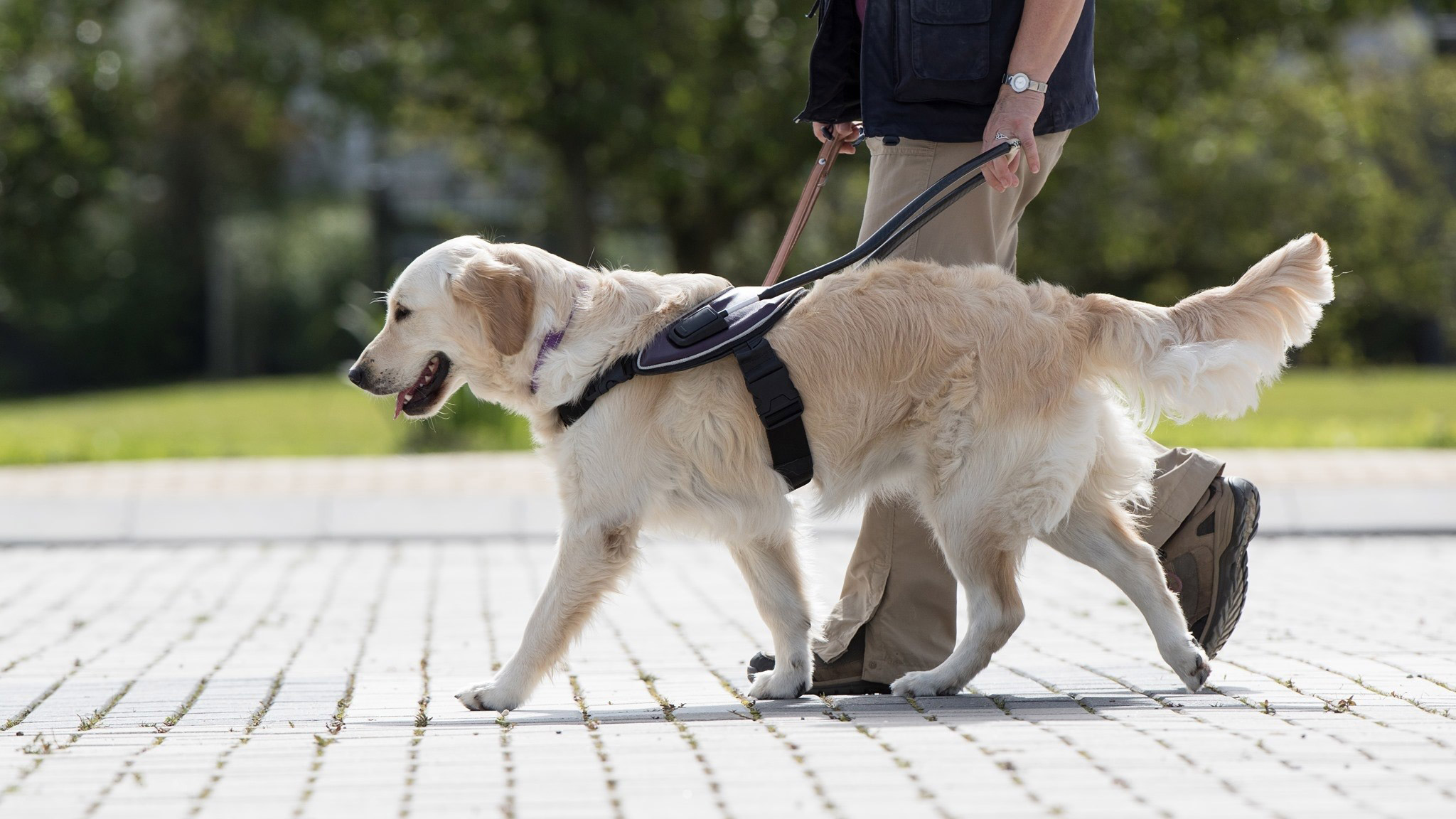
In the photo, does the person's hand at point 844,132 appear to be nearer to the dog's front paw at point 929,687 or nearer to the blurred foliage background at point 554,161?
the dog's front paw at point 929,687

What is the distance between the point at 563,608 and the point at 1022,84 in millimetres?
1934

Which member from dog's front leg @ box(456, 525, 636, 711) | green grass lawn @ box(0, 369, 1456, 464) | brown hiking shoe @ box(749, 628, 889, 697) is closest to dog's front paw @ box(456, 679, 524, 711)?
dog's front leg @ box(456, 525, 636, 711)

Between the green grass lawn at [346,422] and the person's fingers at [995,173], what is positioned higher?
the person's fingers at [995,173]

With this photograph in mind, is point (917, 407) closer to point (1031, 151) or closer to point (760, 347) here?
point (760, 347)

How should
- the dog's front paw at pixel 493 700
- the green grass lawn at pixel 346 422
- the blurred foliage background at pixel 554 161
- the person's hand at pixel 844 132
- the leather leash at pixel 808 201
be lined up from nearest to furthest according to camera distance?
the dog's front paw at pixel 493 700 → the leather leash at pixel 808 201 → the person's hand at pixel 844 132 → the green grass lawn at pixel 346 422 → the blurred foliage background at pixel 554 161

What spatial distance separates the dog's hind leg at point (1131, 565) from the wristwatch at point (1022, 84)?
1.16 metres

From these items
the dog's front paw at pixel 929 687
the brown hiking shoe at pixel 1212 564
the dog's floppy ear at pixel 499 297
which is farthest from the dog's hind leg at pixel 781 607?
the brown hiking shoe at pixel 1212 564

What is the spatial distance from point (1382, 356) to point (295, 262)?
22.0 meters

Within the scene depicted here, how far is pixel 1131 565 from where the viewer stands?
4.36 m

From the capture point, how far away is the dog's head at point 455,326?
4.37 metres

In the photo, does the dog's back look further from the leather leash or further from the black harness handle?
the leather leash

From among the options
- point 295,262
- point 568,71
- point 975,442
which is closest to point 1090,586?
point 975,442

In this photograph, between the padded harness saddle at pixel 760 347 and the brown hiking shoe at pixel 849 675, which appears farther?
the brown hiking shoe at pixel 849 675

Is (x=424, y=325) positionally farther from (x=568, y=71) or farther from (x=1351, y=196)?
(x=1351, y=196)
